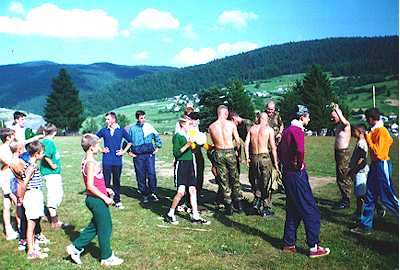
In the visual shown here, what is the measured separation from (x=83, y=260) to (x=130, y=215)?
260cm

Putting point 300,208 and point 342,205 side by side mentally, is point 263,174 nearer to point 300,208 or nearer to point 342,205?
point 342,205

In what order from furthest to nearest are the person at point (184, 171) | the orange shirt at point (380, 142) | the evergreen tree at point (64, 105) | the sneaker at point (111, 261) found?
the evergreen tree at point (64, 105)
the person at point (184, 171)
the orange shirt at point (380, 142)
the sneaker at point (111, 261)

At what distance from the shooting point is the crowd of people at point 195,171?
19.1ft

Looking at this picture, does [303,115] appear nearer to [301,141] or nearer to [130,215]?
[301,141]

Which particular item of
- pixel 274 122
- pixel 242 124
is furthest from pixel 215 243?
pixel 274 122

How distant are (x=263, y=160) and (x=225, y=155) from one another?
781 millimetres

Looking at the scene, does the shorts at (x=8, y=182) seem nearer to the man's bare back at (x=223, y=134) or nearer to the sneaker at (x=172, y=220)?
the sneaker at (x=172, y=220)

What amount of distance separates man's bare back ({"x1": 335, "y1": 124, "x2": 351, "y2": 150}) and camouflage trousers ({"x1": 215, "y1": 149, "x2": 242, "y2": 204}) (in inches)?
96.9

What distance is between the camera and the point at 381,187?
644 cm

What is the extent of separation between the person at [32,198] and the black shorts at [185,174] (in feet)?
8.42

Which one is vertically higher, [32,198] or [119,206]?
[32,198]

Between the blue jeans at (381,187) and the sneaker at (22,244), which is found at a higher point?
the blue jeans at (381,187)

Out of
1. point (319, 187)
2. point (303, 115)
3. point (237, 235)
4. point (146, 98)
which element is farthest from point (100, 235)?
point (146, 98)

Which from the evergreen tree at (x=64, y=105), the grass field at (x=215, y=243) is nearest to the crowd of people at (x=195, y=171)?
the grass field at (x=215, y=243)
